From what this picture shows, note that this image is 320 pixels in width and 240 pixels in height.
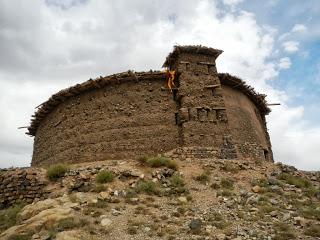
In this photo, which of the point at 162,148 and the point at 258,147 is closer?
the point at 162,148

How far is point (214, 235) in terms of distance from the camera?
9.60 m

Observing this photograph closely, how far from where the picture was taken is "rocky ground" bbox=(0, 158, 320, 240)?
9805 mm

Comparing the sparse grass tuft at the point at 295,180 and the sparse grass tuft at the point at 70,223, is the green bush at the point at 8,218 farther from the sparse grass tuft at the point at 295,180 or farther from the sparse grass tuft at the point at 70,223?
the sparse grass tuft at the point at 295,180

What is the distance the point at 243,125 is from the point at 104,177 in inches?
351

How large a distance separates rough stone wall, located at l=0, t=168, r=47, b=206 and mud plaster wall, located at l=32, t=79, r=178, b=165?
11.4 ft

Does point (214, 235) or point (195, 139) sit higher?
point (195, 139)

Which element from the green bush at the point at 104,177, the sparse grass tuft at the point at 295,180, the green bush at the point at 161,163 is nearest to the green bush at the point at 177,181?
the green bush at the point at 161,163

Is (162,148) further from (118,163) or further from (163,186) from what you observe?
(163,186)

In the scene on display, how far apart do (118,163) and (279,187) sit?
21.4 ft

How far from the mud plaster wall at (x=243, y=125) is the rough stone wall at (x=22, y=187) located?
30.3 ft

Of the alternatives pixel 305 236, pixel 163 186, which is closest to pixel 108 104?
pixel 163 186

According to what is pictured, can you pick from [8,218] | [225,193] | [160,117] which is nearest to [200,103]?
[160,117]

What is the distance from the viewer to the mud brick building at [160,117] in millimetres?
16844

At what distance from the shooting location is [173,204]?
1175 centimetres
